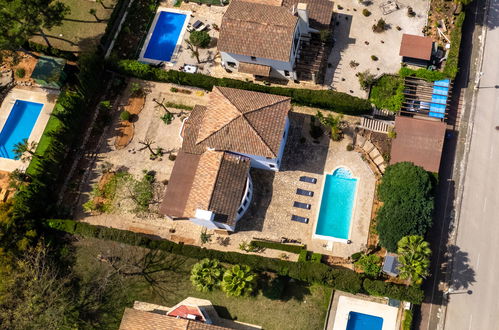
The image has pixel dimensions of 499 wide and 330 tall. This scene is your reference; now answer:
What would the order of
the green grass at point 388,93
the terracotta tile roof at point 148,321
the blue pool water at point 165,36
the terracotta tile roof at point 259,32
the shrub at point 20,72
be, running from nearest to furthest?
the terracotta tile roof at point 148,321 < the terracotta tile roof at point 259,32 < the green grass at point 388,93 < the shrub at point 20,72 < the blue pool water at point 165,36

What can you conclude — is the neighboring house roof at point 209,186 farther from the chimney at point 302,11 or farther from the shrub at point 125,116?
the chimney at point 302,11

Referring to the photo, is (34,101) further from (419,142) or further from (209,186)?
(419,142)

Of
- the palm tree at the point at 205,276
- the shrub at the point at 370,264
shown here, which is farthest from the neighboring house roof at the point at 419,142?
the palm tree at the point at 205,276

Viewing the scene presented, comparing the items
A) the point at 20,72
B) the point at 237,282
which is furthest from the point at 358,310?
the point at 20,72

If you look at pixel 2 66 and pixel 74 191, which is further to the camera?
pixel 2 66

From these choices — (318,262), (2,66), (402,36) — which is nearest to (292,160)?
(318,262)

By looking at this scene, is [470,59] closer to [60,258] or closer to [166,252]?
[166,252]
